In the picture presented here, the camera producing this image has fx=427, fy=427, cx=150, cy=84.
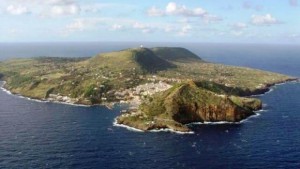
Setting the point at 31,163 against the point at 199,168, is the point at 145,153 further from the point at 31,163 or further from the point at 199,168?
the point at 31,163

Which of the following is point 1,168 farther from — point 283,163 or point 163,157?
point 283,163

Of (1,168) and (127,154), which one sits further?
(127,154)

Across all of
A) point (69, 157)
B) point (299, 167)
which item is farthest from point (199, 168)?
point (69, 157)

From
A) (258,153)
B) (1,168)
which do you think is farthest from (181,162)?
(1,168)

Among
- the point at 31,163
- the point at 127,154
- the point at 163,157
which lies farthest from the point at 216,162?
the point at 31,163

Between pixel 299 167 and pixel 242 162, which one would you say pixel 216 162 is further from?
pixel 299 167

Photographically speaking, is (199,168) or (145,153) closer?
(199,168)

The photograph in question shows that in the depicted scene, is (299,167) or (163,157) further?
(163,157)
